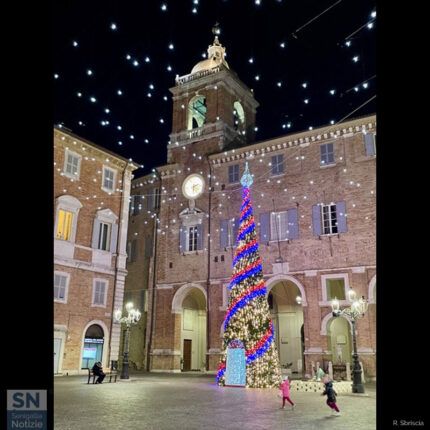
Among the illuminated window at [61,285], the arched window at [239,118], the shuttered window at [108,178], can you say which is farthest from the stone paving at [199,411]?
the arched window at [239,118]

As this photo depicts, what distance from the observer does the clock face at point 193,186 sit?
93.2 feet

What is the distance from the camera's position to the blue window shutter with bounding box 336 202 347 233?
2280cm

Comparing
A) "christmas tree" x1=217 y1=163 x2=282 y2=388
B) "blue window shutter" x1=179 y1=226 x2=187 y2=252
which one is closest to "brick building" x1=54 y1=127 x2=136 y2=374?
"blue window shutter" x1=179 y1=226 x2=187 y2=252

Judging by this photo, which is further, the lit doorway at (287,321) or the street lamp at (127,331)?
the lit doorway at (287,321)

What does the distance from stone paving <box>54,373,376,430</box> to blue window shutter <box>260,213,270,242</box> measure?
11.5 metres

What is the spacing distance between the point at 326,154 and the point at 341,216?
3701 mm

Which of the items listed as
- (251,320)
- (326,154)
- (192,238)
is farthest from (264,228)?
(251,320)

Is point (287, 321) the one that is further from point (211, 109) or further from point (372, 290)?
point (211, 109)

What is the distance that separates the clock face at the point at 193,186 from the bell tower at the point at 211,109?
1723mm

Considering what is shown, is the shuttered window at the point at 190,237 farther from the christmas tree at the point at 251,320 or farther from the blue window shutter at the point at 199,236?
the christmas tree at the point at 251,320
